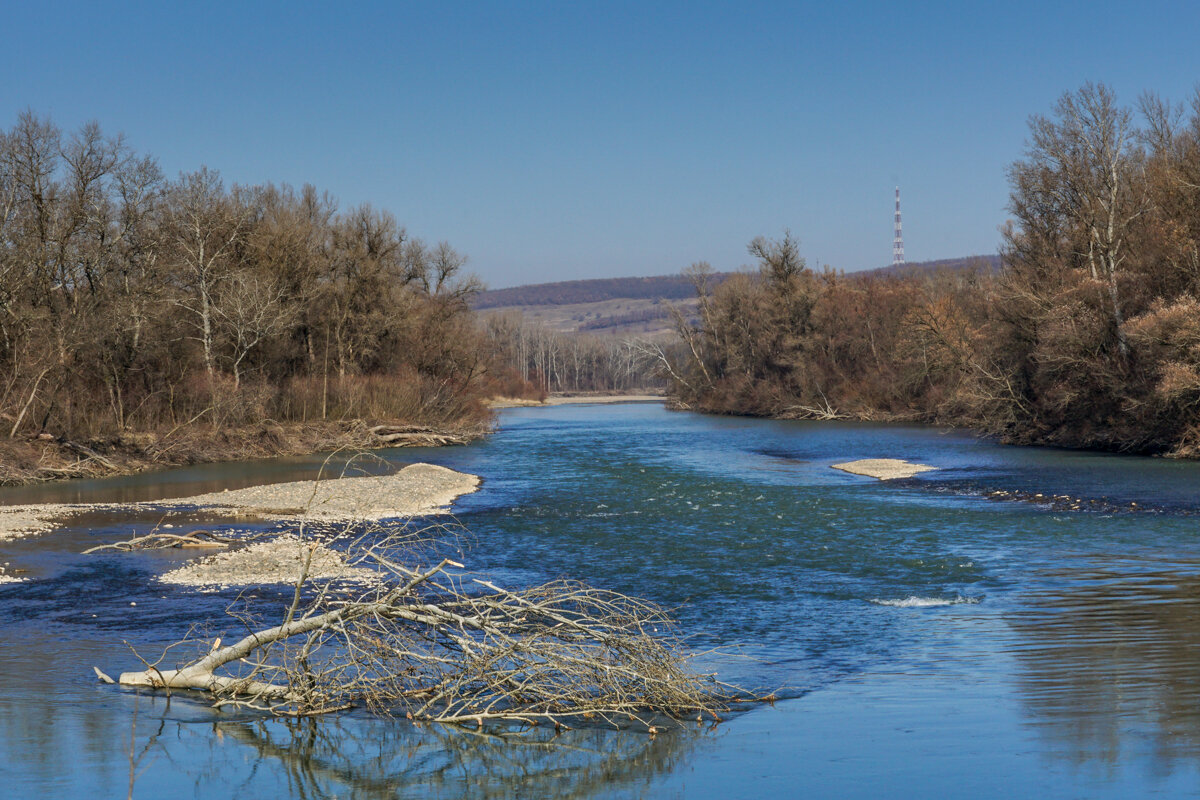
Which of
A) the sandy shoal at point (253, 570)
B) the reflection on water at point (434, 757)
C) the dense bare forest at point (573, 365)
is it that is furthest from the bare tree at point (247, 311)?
the dense bare forest at point (573, 365)

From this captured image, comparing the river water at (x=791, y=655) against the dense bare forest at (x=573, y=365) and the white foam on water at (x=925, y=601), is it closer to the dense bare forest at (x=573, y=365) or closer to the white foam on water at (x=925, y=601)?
the white foam on water at (x=925, y=601)

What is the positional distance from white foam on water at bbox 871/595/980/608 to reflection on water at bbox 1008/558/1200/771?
0.94m

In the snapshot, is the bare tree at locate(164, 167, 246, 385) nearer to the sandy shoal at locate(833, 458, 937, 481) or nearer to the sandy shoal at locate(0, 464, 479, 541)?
the sandy shoal at locate(0, 464, 479, 541)

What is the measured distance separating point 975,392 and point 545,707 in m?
44.0

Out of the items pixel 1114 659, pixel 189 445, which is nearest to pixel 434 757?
pixel 1114 659

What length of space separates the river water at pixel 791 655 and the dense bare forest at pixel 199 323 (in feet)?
38.7

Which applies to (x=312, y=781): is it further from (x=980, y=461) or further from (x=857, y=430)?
(x=857, y=430)

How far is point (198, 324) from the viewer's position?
155ft

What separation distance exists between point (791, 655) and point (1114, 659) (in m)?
3.75

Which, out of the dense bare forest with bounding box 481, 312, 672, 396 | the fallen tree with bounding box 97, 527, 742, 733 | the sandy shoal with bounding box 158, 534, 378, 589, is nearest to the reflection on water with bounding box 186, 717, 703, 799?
the fallen tree with bounding box 97, 527, 742, 733

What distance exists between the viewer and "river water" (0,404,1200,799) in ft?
29.6

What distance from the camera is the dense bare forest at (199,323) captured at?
3928 centimetres

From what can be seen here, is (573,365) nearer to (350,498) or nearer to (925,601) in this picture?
(350,498)

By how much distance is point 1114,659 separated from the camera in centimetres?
1239
